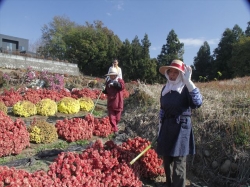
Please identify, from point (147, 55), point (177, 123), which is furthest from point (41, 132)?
point (147, 55)

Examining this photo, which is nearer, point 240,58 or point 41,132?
point 41,132

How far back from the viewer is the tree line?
2655cm

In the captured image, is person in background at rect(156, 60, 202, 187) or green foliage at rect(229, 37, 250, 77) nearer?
person in background at rect(156, 60, 202, 187)

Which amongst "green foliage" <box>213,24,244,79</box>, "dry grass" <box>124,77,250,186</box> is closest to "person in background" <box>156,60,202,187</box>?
"dry grass" <box>124,77,250,186</box>

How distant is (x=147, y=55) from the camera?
27953mm

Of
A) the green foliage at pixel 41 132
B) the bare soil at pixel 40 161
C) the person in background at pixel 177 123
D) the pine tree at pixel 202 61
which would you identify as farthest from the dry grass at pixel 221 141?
the pine tree at pixel 202 61

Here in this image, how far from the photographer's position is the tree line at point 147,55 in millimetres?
26547

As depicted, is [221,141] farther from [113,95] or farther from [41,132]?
[41,132]

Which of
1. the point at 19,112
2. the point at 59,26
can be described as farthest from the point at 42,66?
the point at 59,26

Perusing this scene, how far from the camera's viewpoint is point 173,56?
94.7 feet

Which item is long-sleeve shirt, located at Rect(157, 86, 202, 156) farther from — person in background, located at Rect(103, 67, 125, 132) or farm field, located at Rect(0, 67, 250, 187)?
person in background, located at Rect(103, 67, 125, 132)

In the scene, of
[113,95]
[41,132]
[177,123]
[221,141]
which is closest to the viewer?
[177,123]

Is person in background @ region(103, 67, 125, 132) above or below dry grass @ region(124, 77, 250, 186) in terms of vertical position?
above

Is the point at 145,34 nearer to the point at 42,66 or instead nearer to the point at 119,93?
the point at 42,66
